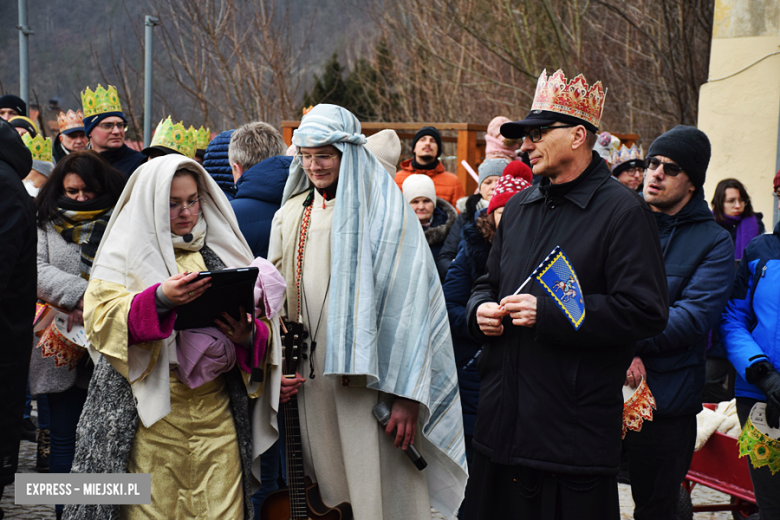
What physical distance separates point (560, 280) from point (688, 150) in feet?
4.23

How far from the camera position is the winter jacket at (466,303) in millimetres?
3750

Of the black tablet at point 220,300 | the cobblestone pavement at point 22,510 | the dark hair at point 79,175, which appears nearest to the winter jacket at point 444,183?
the dark hair at point 79,175

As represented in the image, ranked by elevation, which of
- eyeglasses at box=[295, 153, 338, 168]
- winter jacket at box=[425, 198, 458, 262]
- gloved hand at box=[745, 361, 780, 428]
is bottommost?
gloved hand at box=[745, 361, 780, 428]

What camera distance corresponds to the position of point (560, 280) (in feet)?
7.89

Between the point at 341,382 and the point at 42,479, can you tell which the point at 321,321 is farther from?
the point at 42,479

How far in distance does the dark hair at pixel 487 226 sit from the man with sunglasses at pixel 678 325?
775 mm

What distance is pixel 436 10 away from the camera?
1688 cm

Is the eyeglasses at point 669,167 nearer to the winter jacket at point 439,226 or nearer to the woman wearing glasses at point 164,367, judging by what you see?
the winter jacket at point 439,226

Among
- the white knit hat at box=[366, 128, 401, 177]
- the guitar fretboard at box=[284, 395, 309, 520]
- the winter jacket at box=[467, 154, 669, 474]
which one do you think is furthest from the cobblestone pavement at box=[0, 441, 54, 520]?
the winter jacket at box=[467, 154, 669, 474]

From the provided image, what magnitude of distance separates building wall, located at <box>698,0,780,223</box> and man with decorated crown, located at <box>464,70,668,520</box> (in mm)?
6999

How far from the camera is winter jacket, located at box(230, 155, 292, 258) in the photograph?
3.72 metres

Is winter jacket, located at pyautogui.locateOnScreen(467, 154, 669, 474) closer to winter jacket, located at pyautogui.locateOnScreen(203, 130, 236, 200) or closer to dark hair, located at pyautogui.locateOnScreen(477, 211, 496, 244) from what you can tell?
dark hair, located at pyautogui.locateOnScreen(477, 211, 496, 244)

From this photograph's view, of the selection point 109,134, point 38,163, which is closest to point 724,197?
point 109,134

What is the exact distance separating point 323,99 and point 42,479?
15176 mm
